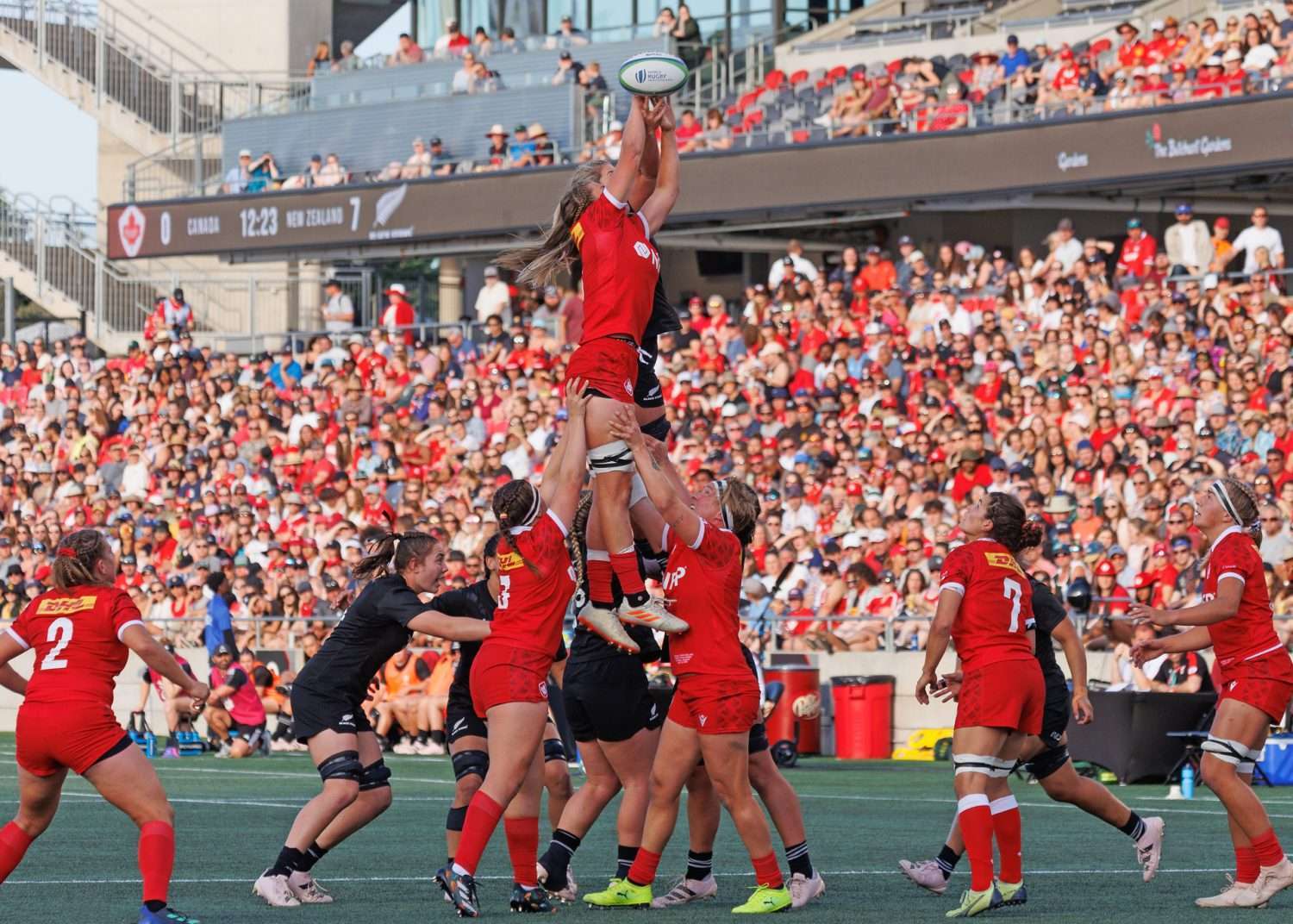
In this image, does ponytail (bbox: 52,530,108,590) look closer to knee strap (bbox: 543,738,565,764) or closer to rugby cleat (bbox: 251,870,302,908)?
rugby cleat (bbox: 251,870,302,908)

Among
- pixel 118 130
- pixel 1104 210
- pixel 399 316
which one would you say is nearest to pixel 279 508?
pixel 399 316

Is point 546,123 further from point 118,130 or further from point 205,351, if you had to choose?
point 118,130

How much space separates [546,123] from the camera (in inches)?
1356

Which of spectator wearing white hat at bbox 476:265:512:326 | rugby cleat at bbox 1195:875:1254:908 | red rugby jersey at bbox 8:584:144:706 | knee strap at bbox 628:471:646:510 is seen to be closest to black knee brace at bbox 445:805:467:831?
knee strap at bbox 628:471:646:510

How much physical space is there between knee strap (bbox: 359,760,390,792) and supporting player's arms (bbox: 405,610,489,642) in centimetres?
86

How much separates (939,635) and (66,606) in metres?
3.64

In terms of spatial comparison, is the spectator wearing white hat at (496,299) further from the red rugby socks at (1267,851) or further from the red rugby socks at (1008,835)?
the red rugby socks at (1267,851)

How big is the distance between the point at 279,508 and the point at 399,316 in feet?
21.3

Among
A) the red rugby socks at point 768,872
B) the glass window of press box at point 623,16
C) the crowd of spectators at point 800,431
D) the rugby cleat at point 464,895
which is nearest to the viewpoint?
the rugby cleat at point 464,895

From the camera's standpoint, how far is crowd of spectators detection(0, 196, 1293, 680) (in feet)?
67.9

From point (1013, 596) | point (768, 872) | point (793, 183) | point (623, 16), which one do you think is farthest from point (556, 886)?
point (623, 16)

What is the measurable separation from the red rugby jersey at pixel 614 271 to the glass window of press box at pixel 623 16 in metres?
26.4

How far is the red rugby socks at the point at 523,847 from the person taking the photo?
953 centimetres

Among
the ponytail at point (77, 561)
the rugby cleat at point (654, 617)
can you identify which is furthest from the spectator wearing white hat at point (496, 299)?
the ponytail at point (77, 561)
